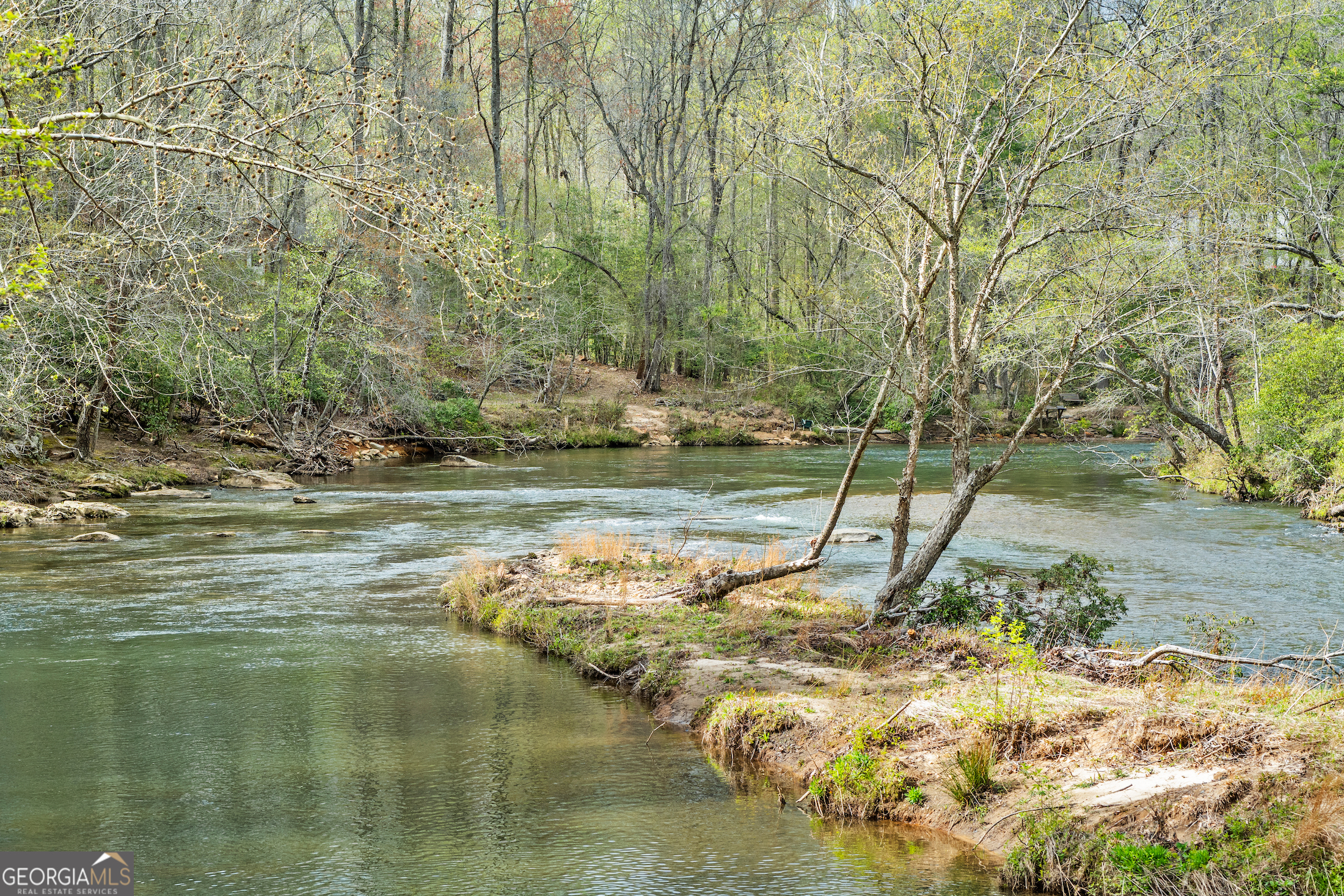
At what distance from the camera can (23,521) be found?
20859mm

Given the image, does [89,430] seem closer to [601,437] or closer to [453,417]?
[453,417]

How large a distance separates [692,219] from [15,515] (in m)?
36.7

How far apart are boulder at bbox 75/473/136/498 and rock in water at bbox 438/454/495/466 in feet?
36.2

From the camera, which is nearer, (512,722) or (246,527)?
(512,722)

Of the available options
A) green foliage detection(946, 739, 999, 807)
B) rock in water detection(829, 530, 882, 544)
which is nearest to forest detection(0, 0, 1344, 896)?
green foliage detection(946, 739, 999, 807)

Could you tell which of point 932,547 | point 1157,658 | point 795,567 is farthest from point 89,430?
point 1157,658

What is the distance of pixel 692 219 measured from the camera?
52531 millimetres

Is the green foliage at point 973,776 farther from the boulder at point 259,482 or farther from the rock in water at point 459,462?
the rock in water at point 459,462

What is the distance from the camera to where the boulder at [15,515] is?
813 inches

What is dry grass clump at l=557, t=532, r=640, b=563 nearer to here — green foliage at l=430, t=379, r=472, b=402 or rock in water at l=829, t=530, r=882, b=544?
rock in water at l=829, t=530, r=882, b=544

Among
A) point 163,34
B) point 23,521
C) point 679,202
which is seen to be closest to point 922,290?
point 23,521

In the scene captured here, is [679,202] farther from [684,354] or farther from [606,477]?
[606,477]

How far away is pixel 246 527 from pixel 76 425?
32.0 feet

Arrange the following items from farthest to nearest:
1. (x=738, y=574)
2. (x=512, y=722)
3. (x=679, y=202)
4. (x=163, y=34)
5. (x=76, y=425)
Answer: (x=679, y=202) < (x=76, y=425) < (x=163, y=34) < (x=738, y=574) < (x=512, y=722)
